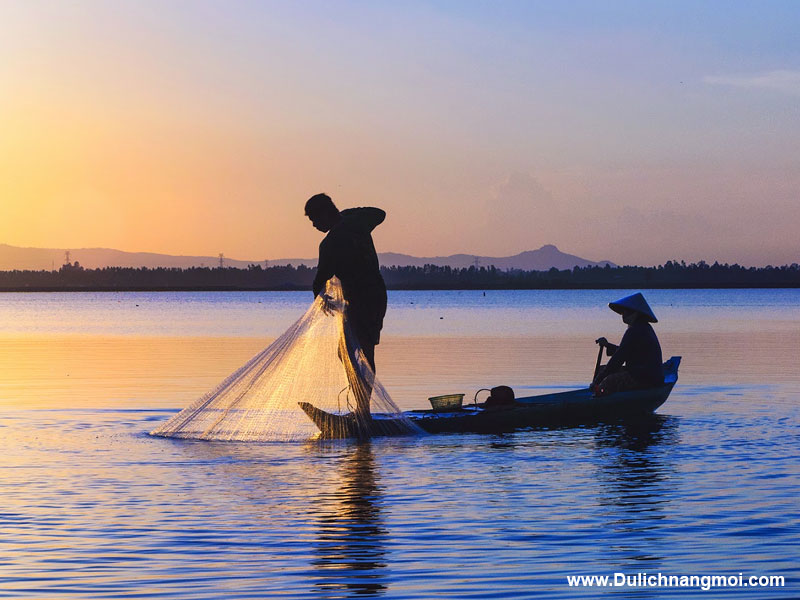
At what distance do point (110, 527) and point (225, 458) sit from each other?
13.1ft

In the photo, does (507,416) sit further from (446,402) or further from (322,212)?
(322,212)

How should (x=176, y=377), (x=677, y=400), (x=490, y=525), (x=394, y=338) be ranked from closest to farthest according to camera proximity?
1. (x=490, y=525)
2. (x=677, y=400)
3. (x=176, y=377)
4. (x=394, y=338)

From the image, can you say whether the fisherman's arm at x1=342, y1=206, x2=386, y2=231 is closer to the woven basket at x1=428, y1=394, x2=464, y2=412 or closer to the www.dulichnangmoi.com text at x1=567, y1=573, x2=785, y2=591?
the woven basket at x1=428, y1=394, x2=464, y2=412

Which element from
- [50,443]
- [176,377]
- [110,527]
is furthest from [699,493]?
[176,377]

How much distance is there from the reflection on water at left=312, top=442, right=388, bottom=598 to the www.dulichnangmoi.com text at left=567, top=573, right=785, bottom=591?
4.49ft

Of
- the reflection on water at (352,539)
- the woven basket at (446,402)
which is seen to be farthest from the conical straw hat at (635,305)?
the reflection on water at (352,539)

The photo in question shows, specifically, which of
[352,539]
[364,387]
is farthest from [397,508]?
[364,387]

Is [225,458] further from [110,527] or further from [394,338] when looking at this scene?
[394,338]

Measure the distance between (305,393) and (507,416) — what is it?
2.82m

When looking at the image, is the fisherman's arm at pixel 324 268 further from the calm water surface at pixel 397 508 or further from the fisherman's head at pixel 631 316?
the fisherman's head at pixel 631 316

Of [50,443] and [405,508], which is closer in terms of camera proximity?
[405,508]

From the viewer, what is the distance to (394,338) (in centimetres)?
4988

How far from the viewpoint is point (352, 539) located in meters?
9.43

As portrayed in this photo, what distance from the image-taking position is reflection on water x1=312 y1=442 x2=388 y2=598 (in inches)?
319
